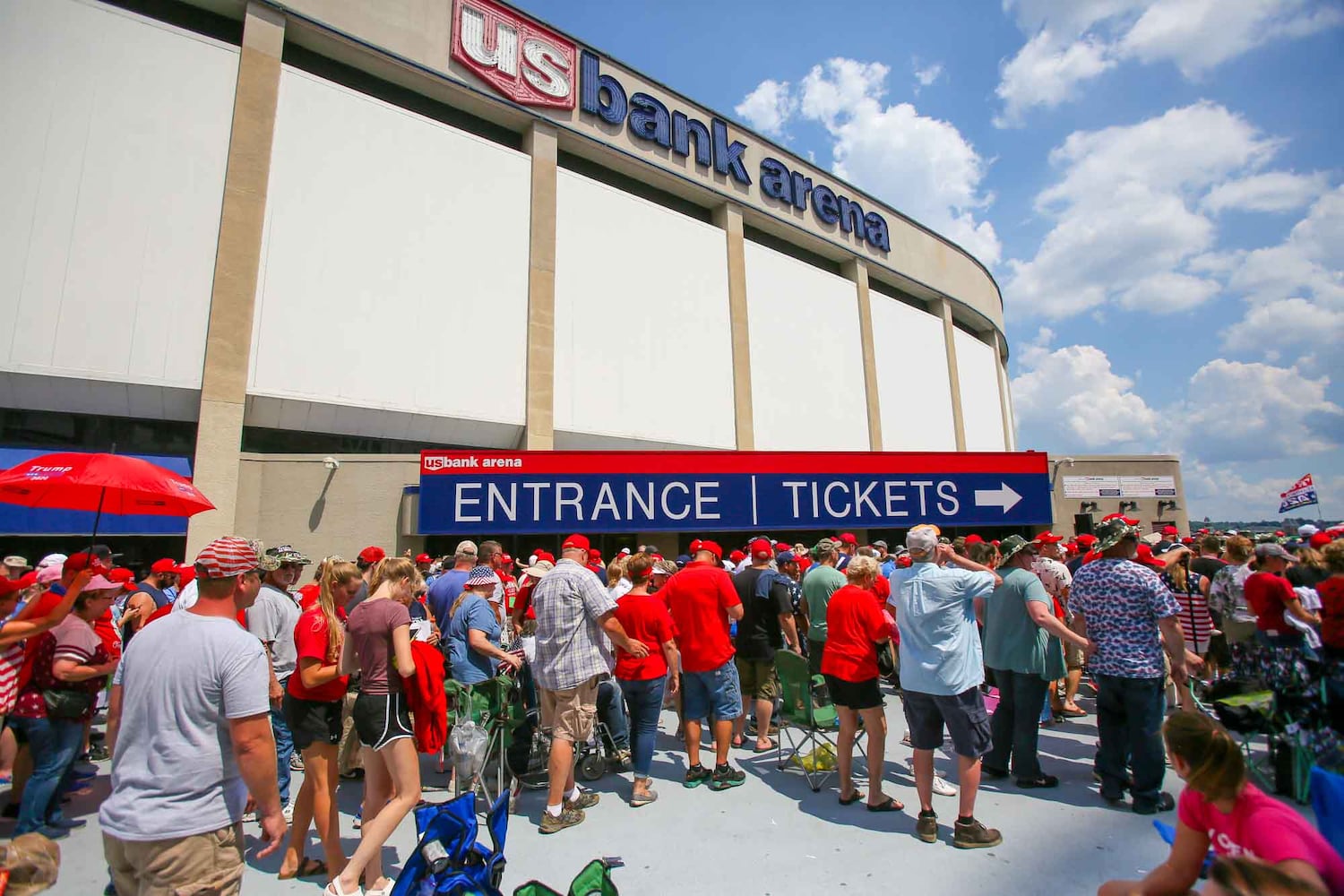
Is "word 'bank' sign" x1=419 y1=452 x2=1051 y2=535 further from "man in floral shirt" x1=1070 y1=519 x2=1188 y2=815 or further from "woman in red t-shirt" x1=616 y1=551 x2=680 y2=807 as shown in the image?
"man in floral shirt" x1=1070 y1=519 x2=1188 y2=815

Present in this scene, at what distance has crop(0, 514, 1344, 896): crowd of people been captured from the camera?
81.0 inches

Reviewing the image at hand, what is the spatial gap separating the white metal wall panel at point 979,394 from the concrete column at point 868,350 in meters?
6.82

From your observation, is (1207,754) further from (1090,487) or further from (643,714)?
(1090,487)

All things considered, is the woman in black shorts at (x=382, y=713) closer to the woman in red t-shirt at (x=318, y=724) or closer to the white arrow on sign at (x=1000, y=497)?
the woman in red t-shirt at (x=318, y=724)

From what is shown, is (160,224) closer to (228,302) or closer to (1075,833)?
(228,302)

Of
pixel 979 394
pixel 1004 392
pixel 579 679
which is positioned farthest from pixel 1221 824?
pixel 1004 392

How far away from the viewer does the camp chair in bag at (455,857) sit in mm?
2344

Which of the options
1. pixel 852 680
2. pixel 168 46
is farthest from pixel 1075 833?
pixel 168 46

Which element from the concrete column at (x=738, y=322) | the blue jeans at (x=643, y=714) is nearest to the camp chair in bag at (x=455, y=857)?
the blue jeans at (x=643, y=714)

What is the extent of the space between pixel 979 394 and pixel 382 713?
32897mm

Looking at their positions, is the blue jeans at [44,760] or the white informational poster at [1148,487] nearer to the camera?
the blue jeans at [44,760]

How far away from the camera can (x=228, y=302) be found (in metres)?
13.5

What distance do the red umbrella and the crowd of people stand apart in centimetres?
48

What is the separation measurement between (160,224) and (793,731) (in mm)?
15545
